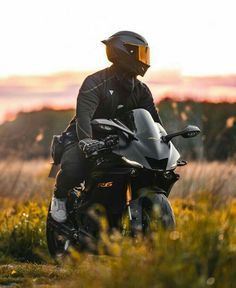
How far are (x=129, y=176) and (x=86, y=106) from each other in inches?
35.0

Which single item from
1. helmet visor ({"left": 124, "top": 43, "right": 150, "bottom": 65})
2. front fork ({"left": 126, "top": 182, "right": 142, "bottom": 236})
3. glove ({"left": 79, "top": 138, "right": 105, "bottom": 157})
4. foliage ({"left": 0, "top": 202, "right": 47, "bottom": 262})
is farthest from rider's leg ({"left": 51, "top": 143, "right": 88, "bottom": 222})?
foliage ({"left": 0, "top": 202, "right": 47, "bottom": 262})

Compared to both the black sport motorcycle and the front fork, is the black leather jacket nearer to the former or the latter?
the black sport motorcycle

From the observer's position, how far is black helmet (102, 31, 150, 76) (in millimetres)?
8344

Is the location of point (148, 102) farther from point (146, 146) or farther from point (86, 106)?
point (146, 146)

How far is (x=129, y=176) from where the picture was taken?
786cm

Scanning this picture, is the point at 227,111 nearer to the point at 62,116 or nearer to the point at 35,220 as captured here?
the point at 62,116

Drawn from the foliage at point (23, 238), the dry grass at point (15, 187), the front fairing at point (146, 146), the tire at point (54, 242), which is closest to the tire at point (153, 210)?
the front fairing at point (146, 146)

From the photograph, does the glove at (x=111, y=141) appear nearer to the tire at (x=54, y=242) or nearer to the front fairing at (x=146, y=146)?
the front fairing at (x=146, y=146)

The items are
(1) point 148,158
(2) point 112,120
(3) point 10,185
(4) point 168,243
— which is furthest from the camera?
(3) point 10,185

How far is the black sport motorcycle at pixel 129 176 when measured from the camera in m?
7.75

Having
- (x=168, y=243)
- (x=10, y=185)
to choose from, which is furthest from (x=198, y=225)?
(x=10, y=185)

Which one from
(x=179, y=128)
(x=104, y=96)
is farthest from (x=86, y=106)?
(x=179, y=128)

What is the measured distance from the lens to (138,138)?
7957 millimetres

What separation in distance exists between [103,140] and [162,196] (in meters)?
0.72
